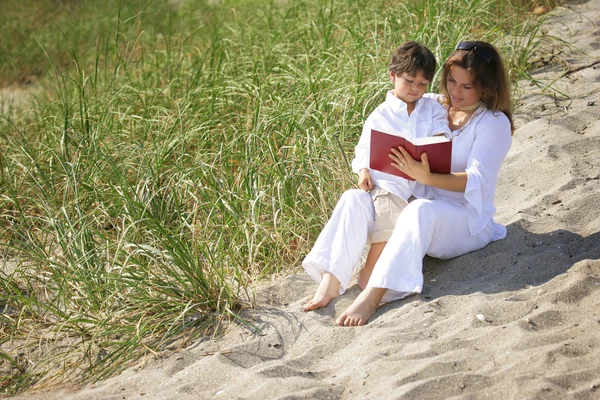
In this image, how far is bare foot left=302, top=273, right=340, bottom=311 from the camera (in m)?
3.47

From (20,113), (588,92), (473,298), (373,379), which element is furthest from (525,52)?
(20,113)

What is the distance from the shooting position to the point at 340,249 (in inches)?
137

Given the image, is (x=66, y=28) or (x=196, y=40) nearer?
(x=196, y=40)

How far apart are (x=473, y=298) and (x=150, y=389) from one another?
1324 mm

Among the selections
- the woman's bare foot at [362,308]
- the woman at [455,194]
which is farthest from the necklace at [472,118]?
the woman's bare foot at [362,308]

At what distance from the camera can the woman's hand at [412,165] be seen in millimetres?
3373

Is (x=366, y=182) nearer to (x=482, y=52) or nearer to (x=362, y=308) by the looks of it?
(x=362, y=308)


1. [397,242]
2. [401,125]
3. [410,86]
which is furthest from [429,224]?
[410,86]

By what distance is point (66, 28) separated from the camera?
8.62 metres

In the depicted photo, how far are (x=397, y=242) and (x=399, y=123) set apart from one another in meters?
0.62

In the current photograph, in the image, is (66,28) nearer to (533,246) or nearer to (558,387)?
(533,246)

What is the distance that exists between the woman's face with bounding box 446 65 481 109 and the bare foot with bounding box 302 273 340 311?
995 millimetres

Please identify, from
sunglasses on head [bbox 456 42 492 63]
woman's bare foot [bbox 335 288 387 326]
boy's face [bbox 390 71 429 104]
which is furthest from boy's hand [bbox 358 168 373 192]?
sunglasses on head [bbox 456 42 492 63]

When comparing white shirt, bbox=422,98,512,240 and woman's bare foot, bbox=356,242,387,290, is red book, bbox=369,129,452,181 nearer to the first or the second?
white shirt, bbox=422,98,512,240
